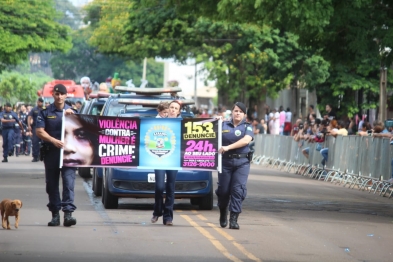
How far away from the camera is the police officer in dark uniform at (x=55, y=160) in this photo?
14070 millimetres

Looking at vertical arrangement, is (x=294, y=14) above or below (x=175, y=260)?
above

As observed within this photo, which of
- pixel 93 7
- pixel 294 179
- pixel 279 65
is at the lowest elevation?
pixel 294 179

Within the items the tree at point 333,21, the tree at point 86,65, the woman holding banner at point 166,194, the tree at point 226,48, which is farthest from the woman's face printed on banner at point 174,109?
the tree at point 86,65

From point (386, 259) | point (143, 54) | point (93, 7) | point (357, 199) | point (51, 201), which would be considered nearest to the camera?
point (386, 259)

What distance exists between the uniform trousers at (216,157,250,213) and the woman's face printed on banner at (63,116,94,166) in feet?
6.48

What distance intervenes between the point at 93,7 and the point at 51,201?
96.8 m

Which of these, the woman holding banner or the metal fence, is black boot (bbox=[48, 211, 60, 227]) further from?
the metal fence

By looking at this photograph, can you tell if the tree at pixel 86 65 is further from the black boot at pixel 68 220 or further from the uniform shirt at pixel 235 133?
the black boot at pixel 68 220

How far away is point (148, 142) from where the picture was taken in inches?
609

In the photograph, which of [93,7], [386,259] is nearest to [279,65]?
[386,259]

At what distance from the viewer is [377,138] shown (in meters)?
24.9

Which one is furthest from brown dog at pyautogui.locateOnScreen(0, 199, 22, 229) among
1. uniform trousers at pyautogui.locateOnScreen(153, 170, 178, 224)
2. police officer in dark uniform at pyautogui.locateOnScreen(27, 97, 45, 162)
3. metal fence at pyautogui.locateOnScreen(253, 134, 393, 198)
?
police officer in dark uniform at pyautogui.locateOnScreen(27, 97, 45, 162)

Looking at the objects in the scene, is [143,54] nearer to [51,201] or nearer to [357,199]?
[357,199]

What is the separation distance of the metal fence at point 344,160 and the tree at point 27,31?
30.3m
